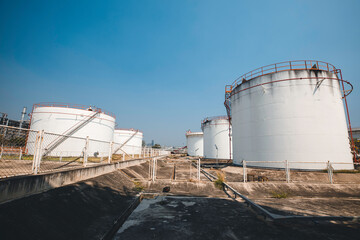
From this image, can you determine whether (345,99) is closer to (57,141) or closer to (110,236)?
(110,236)

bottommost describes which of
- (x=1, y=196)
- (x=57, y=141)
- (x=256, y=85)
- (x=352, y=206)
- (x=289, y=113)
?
(x=352, y=206)

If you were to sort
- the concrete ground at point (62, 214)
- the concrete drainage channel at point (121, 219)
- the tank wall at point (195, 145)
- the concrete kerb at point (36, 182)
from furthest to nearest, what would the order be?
the tank wall at point (195, 145) < the concrete drainage channel at point (121, 219) < the concrete kerb at point (36, 182) < the concrete ground at point (62, 214)

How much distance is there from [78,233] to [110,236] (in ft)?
2.63

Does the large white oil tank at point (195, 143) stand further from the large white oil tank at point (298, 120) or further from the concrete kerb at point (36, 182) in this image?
the concrete kerb at point (36, 182)

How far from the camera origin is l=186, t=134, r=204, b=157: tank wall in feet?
155

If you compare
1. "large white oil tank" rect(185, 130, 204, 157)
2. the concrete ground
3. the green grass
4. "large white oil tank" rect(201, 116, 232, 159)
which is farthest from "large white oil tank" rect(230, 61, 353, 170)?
"large white oil tank" rect(185, 130, 204, 157)

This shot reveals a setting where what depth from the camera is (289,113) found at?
14734 mm

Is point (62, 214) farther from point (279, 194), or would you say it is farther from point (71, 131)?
point (71, 131)

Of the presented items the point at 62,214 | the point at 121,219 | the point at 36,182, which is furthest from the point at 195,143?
the point at 62,214

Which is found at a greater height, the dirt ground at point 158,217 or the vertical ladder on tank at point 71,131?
the vertical ladder on tank at point 71,131

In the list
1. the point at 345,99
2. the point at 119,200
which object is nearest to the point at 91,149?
the point at 119,200

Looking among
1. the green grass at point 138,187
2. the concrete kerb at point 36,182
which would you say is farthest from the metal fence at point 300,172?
the concrete kerb at point 36,182

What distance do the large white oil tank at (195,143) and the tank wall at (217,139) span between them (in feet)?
37.3

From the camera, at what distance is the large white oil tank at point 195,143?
47347 millimetres
